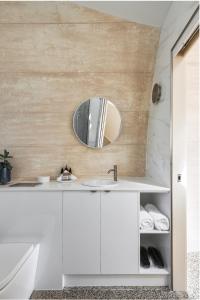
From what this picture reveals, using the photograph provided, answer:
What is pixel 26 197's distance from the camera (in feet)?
5.10

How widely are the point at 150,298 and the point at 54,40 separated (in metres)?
2.43

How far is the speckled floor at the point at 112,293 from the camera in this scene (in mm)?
1507

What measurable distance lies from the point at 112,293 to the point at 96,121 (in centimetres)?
157

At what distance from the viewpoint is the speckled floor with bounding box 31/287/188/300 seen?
151 centimetres

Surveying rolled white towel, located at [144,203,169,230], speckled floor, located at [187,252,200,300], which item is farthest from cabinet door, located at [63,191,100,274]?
speckled floor, located at [187,252,200,300]

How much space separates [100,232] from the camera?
1.56 m

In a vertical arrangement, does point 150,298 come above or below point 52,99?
below

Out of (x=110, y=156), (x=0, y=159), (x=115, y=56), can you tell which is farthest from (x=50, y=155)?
(x=115, y=56)

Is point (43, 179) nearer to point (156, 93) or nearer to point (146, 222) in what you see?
point (146, 222)

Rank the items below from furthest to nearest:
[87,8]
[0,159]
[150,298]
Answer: [0,159] → [87,8] → [150,298]

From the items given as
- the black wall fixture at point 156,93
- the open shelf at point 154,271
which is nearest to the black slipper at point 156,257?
the open shelf at point 154,271

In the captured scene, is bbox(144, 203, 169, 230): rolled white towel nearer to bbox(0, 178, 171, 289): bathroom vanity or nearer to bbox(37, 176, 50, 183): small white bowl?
bbox(0, 178, 171, 289): bathroom vanity

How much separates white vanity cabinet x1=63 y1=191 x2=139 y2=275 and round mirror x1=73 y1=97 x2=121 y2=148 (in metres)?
0.66

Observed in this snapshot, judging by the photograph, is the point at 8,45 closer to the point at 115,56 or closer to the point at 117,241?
the point at 115,56
